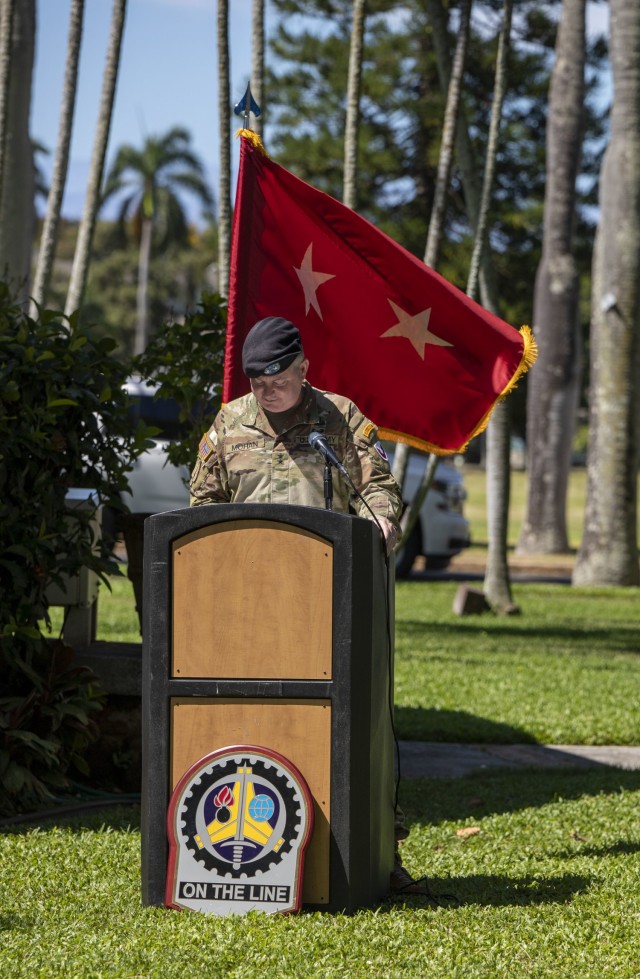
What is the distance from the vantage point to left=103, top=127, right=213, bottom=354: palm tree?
2414 inches

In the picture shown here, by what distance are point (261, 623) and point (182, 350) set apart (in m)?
3.19

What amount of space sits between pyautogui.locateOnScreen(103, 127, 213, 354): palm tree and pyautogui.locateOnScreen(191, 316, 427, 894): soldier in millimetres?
56651

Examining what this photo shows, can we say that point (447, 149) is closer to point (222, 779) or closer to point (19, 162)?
point (19, 162)

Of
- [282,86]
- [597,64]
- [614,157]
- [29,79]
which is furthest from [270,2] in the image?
[29,79]

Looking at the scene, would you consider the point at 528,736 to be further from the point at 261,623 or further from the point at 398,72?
the point at 398,72

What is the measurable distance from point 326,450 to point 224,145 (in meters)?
5.38

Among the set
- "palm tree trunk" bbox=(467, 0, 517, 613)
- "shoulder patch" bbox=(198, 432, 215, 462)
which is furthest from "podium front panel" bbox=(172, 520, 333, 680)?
"palm tree trunk" bbox=(467, 0, 517, 613)

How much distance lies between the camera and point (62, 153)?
32.9 feet

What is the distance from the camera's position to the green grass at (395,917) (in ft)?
12.4

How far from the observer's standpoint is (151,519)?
161 inches

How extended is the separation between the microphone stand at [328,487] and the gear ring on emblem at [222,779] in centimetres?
82

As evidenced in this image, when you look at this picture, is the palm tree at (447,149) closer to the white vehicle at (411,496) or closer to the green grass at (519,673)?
the green grass at (519,673)

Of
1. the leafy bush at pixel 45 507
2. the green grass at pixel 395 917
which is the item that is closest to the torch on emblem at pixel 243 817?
the green grass at pixel 395 917

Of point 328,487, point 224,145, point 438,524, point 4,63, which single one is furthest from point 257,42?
point 438,524
